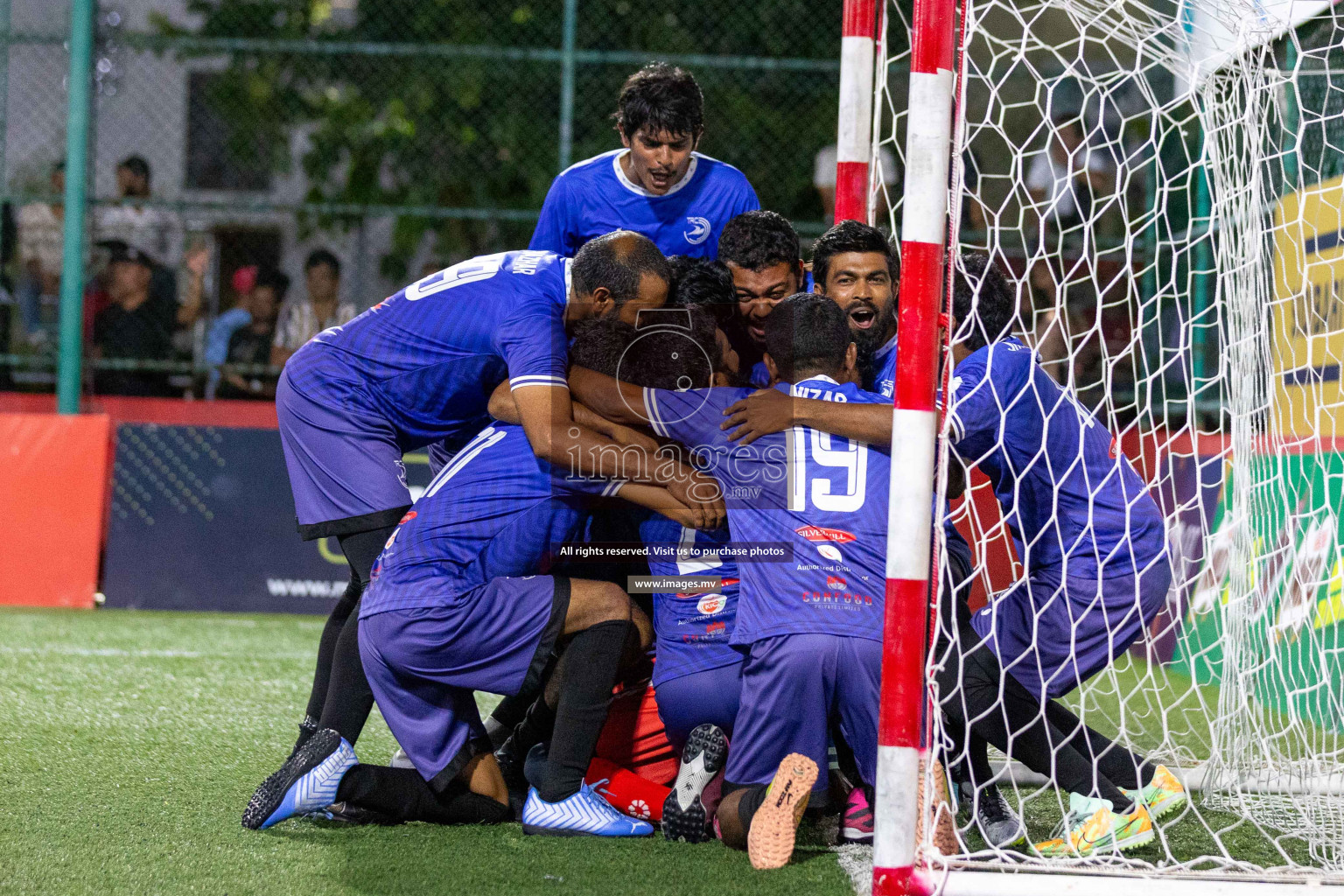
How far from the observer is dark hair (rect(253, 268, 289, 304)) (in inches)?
342

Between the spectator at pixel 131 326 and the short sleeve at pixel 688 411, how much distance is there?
226 inches

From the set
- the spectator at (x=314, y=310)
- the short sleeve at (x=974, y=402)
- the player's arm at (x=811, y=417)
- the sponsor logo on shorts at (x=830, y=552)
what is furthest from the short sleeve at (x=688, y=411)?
the spectator at (x=314, y=310)

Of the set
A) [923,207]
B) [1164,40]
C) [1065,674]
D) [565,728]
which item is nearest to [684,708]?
[565,728]

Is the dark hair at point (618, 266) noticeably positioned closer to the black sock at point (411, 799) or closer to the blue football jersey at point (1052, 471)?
the blue football jersey at point (1052, 471)

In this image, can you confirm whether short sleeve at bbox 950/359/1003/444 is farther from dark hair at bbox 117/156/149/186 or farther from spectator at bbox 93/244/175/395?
dark hair at bbox 117/156/149/186

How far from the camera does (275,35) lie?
9.95 meters

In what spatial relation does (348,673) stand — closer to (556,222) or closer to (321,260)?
(556,222)

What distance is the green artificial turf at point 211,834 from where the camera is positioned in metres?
2.85

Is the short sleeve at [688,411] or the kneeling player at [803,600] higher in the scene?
the short sleeve at [688,411]

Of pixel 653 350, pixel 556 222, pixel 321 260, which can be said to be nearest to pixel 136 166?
pixel 321 260

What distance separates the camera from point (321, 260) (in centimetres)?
878

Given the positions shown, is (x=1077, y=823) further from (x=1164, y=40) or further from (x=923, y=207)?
(x=1164, y=40)

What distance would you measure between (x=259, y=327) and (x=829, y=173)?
3.89m

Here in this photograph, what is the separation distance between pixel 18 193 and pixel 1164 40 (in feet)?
23.2
